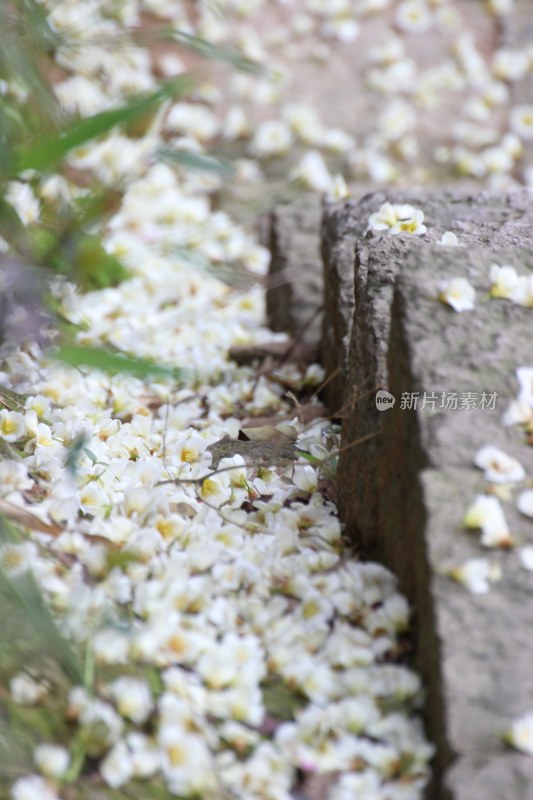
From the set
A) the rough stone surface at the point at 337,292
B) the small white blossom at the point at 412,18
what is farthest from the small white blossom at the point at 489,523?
the small white blossom at the point at 412,18

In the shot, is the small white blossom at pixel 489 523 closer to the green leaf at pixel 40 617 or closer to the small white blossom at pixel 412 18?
the green leaf at pixel 40 617

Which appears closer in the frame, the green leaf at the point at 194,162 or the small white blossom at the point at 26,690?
the small white blossom at the point at 26,690

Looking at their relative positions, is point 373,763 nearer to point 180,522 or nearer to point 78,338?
point 180,522

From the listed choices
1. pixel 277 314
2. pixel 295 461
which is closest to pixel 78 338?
pixel 277 314

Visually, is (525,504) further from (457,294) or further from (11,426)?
(11,426)

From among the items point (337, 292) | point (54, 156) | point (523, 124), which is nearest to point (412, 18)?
point (523, 124)
